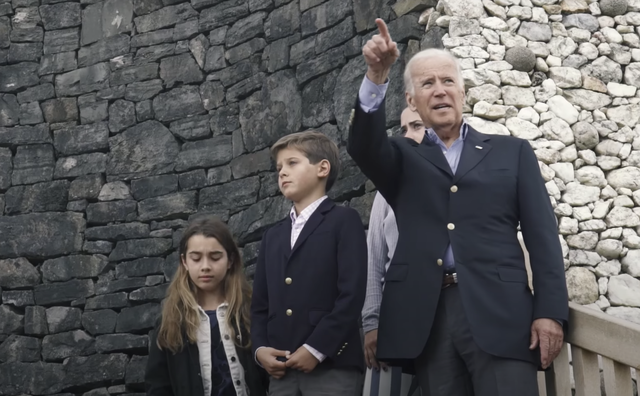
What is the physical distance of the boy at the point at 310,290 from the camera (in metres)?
3.25

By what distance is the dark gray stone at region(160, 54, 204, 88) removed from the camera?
6.89 meters

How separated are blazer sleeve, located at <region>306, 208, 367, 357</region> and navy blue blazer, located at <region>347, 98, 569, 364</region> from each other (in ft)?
0.87

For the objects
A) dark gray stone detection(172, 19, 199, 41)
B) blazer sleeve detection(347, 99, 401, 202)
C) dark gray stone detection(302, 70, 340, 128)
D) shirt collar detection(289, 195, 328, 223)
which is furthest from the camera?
dark gray stone detection(172, 19, 199, 41)

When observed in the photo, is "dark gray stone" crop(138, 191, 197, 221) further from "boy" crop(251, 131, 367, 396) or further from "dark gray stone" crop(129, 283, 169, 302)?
"boy" crop(251, 131, 367, 396)

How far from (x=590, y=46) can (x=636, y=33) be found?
30 centimetres

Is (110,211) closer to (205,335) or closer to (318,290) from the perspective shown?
(205,335)

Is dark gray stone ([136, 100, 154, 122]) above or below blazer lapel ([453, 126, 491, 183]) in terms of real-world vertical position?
above

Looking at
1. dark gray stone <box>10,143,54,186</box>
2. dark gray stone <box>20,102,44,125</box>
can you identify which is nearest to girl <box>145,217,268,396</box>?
dark gray stone <box>10,143,54,186</box>

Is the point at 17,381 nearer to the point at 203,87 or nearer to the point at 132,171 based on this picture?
the point at 132,171

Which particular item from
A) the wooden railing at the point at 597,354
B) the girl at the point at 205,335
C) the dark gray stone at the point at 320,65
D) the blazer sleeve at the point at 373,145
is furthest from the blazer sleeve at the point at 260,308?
the dark gray stone at the point at 320,65

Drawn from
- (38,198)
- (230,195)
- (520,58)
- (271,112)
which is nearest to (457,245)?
(520,58)

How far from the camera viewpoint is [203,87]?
6820 mm

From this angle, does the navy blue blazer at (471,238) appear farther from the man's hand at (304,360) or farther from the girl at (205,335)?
the girl at (205,335)

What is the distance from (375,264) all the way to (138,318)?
328cm
